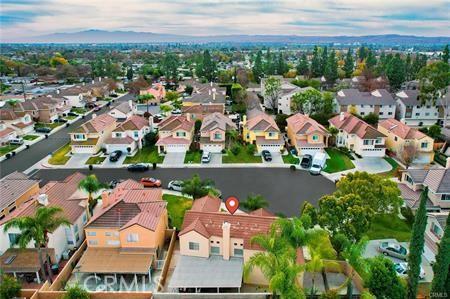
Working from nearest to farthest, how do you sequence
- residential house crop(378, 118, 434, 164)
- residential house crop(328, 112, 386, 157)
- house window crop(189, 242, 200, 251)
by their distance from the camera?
house window crop(189, 242, 200, 251)
residential house crop(378, 118, 434, 164)
residential house crop(328, 112, 386, 157)

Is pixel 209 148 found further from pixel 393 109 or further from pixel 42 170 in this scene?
pixel 393 109

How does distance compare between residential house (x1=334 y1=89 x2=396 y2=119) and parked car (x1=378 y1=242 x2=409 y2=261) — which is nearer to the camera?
parked car (x1=378 y1=242 x2=409 y2=261)

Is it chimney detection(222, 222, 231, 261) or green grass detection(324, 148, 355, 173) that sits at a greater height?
chimney detection(222, 222, 231, 261)

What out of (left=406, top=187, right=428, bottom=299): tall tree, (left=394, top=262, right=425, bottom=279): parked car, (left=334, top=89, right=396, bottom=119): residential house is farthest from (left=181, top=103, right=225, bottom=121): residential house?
(left=406, top=187, right=428, bottom=299): tall tree

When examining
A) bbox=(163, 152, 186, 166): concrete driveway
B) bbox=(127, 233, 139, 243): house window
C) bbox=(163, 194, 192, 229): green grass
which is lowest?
bbox=(163, 194, 192, 229): green grass

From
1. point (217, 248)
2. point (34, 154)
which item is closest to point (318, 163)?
point (217, 248)

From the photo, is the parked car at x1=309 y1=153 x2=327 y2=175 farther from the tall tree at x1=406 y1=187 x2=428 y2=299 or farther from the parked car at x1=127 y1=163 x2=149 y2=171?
the tall tree at x1=406 y1=187 x2=428 y2=299

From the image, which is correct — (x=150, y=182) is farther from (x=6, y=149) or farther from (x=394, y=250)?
(x=6, y=149)

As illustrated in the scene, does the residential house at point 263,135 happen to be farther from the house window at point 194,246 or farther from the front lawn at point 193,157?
the house window at point 194,246
